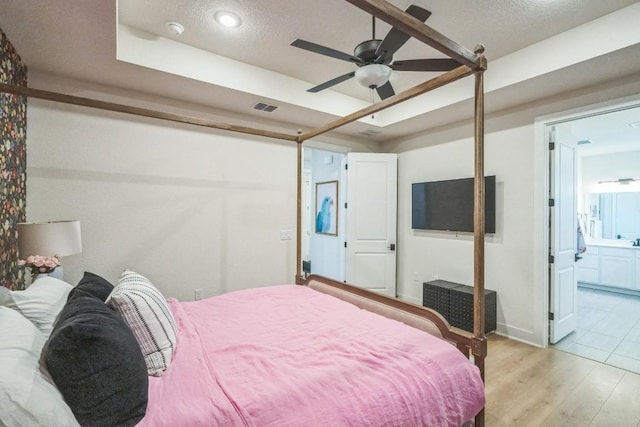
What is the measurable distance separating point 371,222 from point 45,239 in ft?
11.6

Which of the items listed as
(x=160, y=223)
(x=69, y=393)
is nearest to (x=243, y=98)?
(x=160, y=223)

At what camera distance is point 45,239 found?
1979mm

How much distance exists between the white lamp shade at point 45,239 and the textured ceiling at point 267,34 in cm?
127

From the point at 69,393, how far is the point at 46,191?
2.39 m

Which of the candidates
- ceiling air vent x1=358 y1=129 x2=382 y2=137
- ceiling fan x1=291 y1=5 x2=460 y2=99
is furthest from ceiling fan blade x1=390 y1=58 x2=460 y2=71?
ceiling air vent x1=358 y1=129 x2=382 y2=137

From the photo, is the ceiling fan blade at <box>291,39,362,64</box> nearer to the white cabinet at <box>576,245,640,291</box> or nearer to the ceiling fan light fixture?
the ceiling fan light fixture

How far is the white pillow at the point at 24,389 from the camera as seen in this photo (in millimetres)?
758

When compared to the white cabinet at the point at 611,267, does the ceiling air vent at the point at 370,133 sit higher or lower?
higher

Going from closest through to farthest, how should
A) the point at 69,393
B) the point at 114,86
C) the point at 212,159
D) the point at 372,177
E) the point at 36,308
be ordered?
1. the point at 69,393
2. the point at 36,308
3. the point at 114,86
4. the point at 212,159
5. the point at 372,177

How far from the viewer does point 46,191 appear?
2.58 m

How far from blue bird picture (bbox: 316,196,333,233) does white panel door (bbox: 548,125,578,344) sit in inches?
126

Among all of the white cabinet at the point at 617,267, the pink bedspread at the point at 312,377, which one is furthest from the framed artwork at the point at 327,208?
the white cabinet at the point at 617,267

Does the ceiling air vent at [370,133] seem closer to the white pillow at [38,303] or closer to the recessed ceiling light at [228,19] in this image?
the recessed ceiling light at [228,19]

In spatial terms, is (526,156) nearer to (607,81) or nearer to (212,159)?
(607,81)
